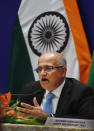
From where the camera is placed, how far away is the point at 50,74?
256 cm

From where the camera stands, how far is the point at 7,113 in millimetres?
1401

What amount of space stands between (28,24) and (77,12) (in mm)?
804

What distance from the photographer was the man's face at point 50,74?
2.53 metres

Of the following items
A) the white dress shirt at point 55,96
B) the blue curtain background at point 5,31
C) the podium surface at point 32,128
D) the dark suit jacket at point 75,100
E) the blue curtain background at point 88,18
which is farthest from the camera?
the blue curtain background at point 5,31

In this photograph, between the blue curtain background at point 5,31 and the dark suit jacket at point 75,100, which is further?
the blue curtain background at point 5,31

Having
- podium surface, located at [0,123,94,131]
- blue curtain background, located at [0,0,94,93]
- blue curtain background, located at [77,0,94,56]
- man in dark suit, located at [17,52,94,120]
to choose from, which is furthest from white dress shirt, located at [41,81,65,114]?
blue curtain background, located at [0,0,94,93]

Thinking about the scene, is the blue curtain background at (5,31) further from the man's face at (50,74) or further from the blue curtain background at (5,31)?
the man's face at (50,74)

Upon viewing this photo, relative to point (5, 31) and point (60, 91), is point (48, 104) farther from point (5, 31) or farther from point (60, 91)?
point (5, 31)

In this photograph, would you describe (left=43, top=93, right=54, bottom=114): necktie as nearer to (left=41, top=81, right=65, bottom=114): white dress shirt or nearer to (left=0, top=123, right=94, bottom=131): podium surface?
(left=41, top=81, right=65, bottom=114): white dress shirt

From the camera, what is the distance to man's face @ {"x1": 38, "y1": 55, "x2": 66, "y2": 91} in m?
2.53

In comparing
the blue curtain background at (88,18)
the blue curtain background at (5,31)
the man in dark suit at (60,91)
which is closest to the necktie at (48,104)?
the man in dark suit at (60,91)

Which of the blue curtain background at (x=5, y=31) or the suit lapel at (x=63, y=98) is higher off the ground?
the blue curtain background at (x=5, y=31)

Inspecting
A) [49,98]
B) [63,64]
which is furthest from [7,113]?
[63,64]

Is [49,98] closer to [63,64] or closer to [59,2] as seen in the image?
[63,64]
